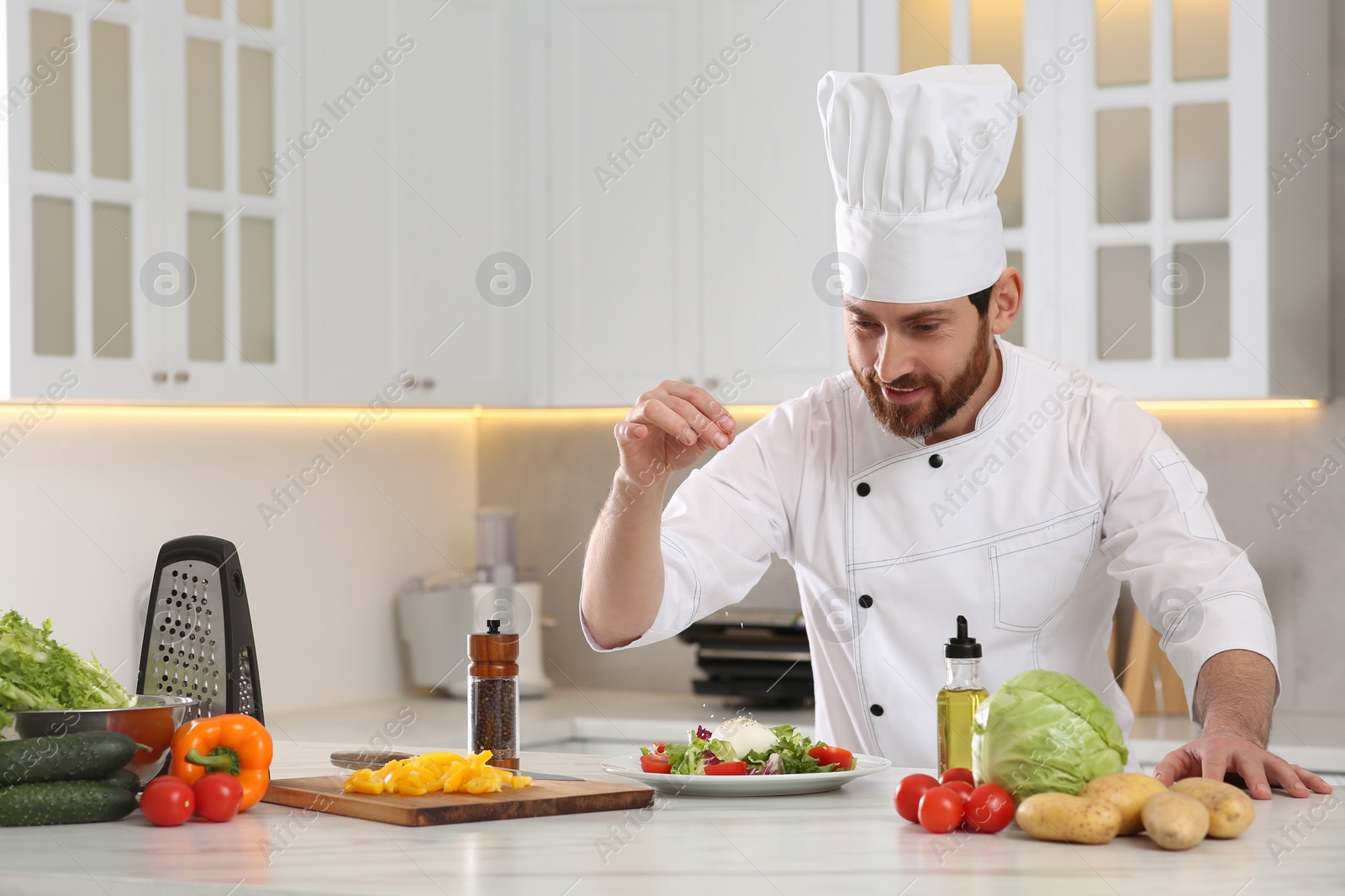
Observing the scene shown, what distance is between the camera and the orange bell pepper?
152 cm

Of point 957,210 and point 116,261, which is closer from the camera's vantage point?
point 957,210

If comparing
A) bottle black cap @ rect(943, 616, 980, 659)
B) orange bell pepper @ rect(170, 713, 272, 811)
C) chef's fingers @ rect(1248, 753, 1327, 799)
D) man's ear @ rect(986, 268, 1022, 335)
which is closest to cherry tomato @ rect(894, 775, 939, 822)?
bottle black cap @ rect(943, 616, 980, 659)

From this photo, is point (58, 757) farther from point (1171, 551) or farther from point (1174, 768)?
point (1171, 551)

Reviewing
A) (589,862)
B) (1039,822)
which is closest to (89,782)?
(589,862)

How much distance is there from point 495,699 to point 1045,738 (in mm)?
586

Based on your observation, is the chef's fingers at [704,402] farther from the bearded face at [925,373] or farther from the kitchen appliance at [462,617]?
the kitchen appliance at [462,617]

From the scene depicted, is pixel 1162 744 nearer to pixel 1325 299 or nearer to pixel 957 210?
pixel 1325 299

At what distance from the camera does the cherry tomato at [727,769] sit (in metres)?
1.59

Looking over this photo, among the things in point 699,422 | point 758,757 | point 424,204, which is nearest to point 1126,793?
point 758,757

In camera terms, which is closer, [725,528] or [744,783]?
[744,783]

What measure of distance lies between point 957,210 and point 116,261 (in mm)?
1507

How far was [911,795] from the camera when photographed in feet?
4.64

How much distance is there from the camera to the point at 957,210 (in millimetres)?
2057

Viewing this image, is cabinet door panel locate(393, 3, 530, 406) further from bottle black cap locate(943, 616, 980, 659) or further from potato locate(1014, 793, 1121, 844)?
potato locate(1014, 793, 1121, 844)
